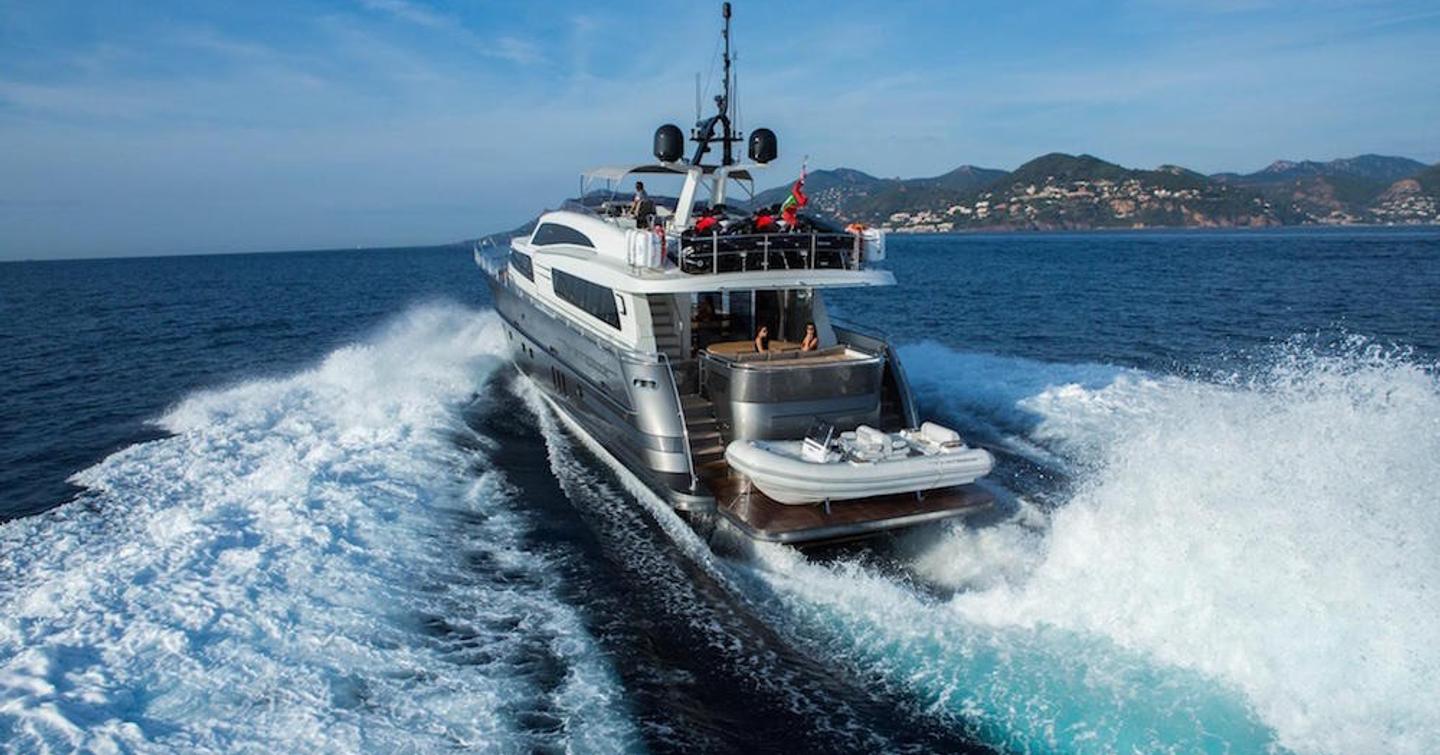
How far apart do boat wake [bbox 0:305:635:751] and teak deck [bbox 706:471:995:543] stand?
196 centimetres

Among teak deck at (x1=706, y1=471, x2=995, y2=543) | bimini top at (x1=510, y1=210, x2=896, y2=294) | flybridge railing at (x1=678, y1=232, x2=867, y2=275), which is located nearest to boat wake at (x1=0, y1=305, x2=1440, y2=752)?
teak deck at (x1=706, y1=471, x2=995, y2=543)

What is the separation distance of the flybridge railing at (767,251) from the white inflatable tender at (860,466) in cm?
240

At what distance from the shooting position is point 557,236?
13.9 meters

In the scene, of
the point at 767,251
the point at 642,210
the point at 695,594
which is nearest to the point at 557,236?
the point at 642,210

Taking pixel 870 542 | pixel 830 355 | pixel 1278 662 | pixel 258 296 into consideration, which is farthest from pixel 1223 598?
pixel 258 296

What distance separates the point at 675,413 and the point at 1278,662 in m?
5.81

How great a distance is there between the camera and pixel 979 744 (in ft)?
18.7

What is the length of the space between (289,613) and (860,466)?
16.8ft

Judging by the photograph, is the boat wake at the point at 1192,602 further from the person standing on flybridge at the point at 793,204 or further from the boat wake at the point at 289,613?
the person standing on flybridge at the point at 793,204

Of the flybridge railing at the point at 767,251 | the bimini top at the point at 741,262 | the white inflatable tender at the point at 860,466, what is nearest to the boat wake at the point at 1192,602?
the white inflatable tender at the point at 860,466

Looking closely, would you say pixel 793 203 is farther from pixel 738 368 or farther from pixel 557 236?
pixel 557 236

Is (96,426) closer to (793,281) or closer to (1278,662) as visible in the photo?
(793,281)

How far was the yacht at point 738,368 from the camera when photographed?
8.36 meters

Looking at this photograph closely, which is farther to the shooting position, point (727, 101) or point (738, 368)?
point (727, 101)
